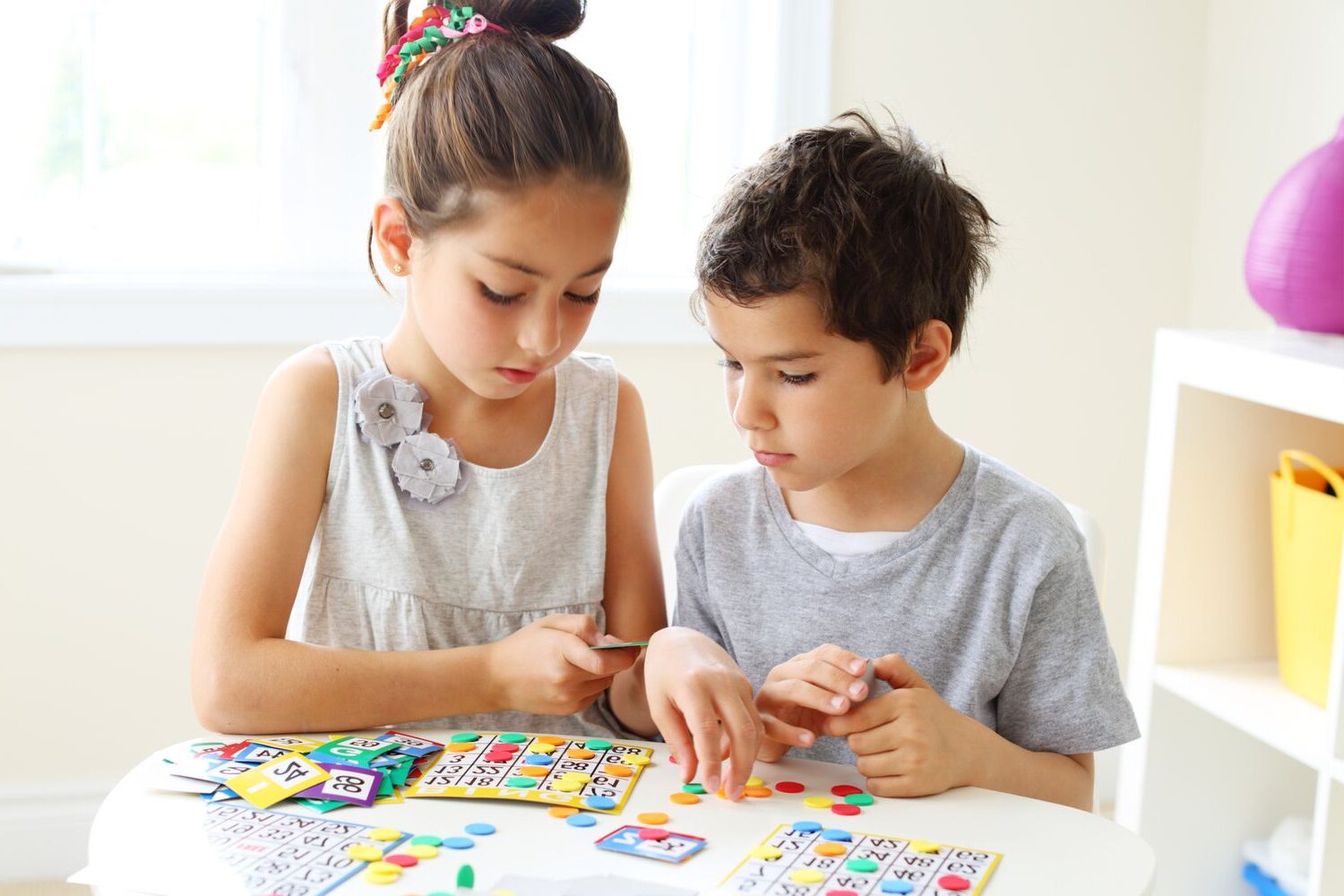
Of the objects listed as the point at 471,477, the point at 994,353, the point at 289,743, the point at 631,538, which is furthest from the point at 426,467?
the point at 994,353

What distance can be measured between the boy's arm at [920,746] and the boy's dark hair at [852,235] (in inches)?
11.2

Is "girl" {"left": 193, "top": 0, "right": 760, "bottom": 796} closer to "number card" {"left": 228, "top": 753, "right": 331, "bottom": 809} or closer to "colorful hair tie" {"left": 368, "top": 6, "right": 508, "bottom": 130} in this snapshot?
"colorful hair tie" {"left": 368, "top": 6, "right": 508, "bottom": 130}

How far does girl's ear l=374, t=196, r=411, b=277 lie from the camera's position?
1237 millimetres

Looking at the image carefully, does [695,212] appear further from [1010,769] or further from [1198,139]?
[1010,769]

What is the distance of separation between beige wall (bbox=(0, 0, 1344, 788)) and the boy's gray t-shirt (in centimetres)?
110

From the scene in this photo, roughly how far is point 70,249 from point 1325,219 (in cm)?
186

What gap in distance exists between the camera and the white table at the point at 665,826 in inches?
33.0

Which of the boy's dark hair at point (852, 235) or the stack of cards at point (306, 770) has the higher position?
the boy's dark hair at point (852, 235)

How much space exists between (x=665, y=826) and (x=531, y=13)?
2.46ft

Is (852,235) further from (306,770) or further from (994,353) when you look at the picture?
(994,353)

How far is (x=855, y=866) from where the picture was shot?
86cm

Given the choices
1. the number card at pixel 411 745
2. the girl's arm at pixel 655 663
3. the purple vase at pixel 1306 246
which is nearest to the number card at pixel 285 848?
the number card at pixel 411 745

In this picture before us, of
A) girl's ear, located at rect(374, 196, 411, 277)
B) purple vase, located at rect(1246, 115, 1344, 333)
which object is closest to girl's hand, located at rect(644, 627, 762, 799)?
girl's ear, located at rect(374, 196, 411, 277)

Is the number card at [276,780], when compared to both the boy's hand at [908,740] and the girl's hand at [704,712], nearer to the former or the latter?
the girl's hand at [704,712]
